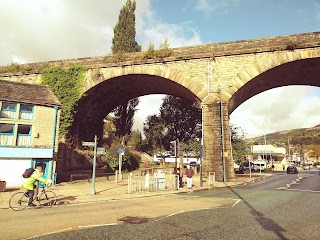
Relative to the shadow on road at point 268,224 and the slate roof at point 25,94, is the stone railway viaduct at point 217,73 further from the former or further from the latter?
the shadow on road at point 268,224

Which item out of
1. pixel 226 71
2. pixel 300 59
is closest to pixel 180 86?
pixel 226 71

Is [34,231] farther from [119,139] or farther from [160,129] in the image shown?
[160,129]

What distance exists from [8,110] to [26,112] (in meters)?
1.11

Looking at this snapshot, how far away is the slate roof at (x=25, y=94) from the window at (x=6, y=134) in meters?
1.85

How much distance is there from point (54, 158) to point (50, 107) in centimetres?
379

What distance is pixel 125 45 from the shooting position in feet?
124

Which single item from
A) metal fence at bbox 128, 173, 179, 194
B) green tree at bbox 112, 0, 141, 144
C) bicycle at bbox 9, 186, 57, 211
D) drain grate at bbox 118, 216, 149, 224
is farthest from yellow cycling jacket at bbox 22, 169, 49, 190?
green tree at bbox 112, 0, 141, 144

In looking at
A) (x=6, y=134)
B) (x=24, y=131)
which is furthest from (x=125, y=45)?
(x=6, y=134)

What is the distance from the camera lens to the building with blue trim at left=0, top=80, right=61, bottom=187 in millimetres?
16625

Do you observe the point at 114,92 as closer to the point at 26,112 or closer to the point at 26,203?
the point at 26,112

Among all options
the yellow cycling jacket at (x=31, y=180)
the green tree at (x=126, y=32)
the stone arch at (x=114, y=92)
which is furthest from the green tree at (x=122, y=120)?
the yellow cycling jacket at (x=31, y=180)

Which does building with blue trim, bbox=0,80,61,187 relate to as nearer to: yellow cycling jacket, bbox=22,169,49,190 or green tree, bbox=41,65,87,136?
green tree, bbox=41,65,87,136

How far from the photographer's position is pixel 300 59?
20.3 meters

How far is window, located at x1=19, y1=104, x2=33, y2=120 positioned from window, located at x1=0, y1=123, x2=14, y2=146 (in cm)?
97
